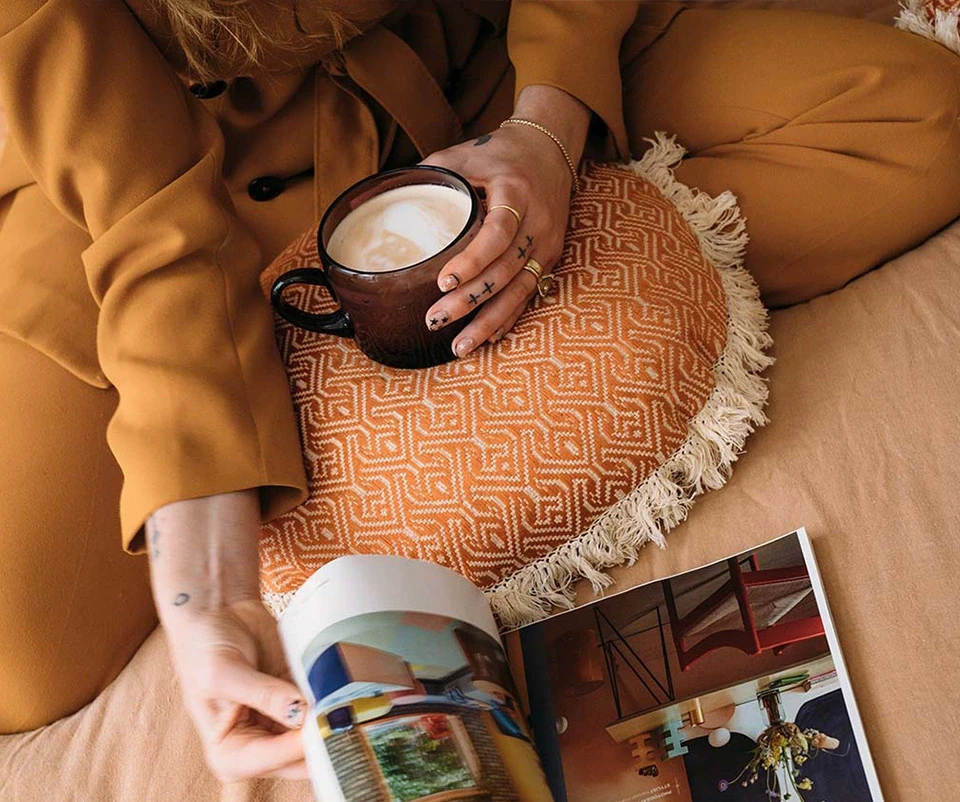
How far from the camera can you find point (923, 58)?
878 millimetres

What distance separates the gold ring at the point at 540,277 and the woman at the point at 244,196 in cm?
1

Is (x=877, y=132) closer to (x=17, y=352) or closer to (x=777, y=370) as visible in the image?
(x=777, y=370)

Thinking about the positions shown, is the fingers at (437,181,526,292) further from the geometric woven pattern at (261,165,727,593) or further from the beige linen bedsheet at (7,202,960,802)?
the beige linen bedsheet at (7,202,960,802)

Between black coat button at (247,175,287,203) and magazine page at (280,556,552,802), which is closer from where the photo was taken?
magazine page at (280,556,552,802)

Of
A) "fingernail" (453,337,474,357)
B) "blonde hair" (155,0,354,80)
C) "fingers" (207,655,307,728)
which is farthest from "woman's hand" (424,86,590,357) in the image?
"fingers" (207,655,307,728)

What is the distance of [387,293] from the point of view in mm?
665

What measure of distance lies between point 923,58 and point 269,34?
1.95ft

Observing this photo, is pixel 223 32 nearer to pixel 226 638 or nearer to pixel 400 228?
pixel 400 228

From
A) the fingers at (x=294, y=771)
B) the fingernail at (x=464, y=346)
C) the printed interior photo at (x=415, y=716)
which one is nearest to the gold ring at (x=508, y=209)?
the fingernail at (x=464, y=346)

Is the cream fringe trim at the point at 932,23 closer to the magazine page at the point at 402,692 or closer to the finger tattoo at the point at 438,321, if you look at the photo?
the finger tattoo at the point at 438,321

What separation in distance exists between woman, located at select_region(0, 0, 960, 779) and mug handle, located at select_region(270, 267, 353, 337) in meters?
0.04

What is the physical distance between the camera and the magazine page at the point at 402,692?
51cm

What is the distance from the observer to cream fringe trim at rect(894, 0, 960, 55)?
0.93m

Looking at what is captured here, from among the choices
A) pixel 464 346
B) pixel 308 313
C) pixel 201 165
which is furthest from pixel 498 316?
pixel 201 165
